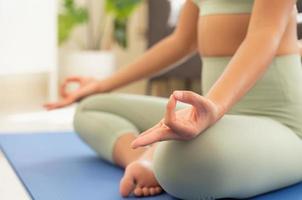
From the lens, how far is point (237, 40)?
105 centimetres

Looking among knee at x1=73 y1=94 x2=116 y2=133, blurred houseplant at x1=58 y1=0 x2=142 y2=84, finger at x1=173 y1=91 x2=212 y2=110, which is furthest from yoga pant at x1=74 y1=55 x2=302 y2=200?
blurred houseplant at x1=58 y1=0 x2=142 y2=84

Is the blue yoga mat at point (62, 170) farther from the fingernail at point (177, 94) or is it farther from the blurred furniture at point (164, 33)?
the blurred furniture at point (164, 33)

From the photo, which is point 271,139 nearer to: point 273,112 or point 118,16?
point 273,112

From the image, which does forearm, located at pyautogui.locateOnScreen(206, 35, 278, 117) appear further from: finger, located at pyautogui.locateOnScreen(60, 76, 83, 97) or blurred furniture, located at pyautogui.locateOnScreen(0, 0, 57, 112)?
blurred furniture, located at pyautogui.locateOnScreen(0, 0, 57, 112)

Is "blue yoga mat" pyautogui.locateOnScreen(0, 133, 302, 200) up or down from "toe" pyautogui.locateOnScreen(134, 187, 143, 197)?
down

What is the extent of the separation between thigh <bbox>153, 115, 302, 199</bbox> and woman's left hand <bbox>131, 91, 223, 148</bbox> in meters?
0.05

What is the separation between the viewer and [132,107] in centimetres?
130

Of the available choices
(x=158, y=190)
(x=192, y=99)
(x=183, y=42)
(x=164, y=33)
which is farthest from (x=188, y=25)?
(x=164, y=33)

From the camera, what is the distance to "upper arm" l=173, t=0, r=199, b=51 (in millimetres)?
1247

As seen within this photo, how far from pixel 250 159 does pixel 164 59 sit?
49 centimetres

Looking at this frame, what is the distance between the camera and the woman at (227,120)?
831mm

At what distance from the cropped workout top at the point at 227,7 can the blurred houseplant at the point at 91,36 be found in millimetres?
1812

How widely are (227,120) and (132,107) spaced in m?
0.44

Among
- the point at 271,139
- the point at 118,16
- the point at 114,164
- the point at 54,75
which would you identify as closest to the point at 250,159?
the point at 271,139
